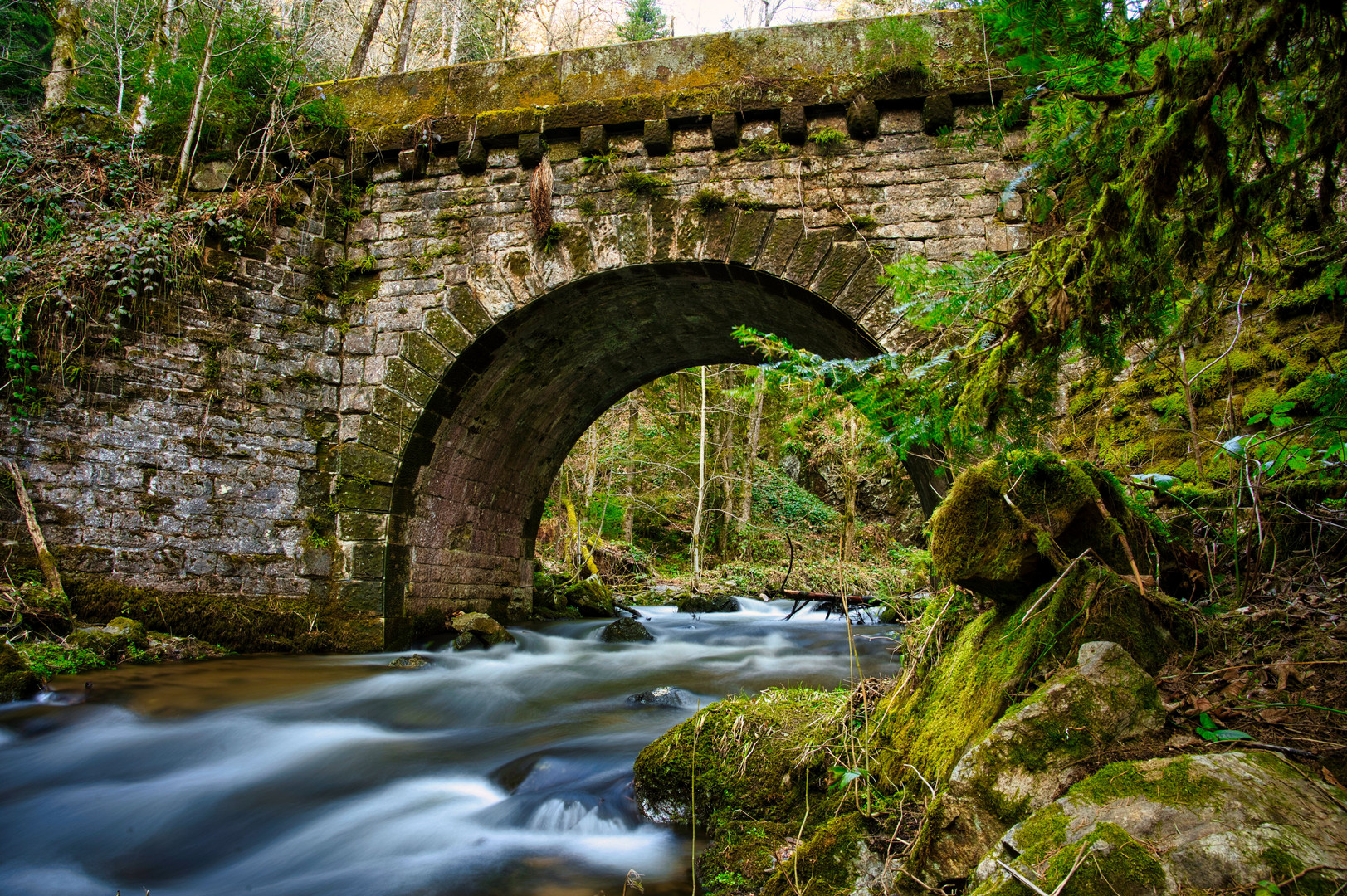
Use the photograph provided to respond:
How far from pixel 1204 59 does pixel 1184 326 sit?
32.3 inches

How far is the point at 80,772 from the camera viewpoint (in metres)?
3.39

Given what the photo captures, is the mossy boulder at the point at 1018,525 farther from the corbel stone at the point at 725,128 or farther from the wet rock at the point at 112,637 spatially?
the wet rock at the point at 112,637

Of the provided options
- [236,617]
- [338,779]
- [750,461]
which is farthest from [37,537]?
[750,461]

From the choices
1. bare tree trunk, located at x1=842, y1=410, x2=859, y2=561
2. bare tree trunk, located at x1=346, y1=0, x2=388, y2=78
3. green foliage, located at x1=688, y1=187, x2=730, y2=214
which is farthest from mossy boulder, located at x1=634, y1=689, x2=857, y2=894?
bare tree trunk, located at x1=842, y1=410, x2=859, y2=561

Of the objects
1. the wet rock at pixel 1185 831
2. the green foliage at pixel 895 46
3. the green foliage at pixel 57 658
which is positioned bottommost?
the green foliage at pixel 57 658

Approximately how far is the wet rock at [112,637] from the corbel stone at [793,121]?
562 centimetres

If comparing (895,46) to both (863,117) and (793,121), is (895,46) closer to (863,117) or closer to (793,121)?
(863,117)

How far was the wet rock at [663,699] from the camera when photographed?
14.8ft

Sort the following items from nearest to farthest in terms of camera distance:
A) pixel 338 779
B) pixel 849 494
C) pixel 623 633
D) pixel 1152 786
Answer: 1. pixel 1152 786
2. pixel 338 779
3. pixel 623 633
4. pixel 849 494

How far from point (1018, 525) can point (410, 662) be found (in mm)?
4649

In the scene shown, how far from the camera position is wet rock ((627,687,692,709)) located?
450cm

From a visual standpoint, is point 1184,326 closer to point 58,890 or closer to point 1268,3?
point 1268,3

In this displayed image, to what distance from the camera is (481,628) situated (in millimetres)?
6387

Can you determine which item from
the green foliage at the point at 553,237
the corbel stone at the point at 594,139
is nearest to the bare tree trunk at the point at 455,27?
the corbel stone at the point at 594,139
